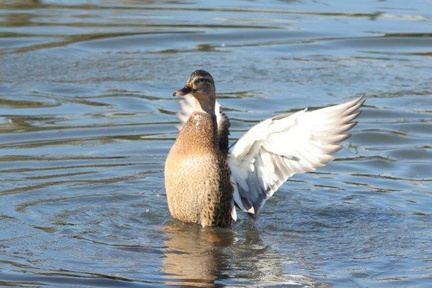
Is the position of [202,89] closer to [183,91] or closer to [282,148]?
[183,91]

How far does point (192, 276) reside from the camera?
745cm

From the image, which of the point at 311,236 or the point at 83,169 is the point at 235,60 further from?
the point at 311,236

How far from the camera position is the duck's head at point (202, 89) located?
28.7 feet

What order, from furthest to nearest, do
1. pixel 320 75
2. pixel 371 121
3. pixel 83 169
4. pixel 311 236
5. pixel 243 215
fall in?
1. pixel 320 75
2. pixel 371 121
3. pixel 83 169
4. pixel 243 215
5. pixel 311 236

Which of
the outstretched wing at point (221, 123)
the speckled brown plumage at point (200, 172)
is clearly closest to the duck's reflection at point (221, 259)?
the speckled brown plumage at point (200, 172)

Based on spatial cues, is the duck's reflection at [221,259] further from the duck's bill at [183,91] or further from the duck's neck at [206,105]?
the duck's bill at [183,91]

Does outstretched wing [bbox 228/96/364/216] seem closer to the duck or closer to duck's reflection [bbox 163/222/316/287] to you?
the duck

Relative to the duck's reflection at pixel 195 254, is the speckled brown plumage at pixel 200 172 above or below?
above

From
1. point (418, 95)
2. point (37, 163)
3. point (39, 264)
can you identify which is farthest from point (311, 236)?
point (418, 95)

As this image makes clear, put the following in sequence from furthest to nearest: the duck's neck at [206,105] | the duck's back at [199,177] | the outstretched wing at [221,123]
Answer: the outstretched wing at [221,123]
the duck's neck at [206,105]
the duck's back at [199,177]

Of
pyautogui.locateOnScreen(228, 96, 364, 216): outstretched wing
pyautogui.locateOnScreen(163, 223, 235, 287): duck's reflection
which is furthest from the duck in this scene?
pyautogui.locateOnScreen(163, 223, 235, 287): duck's reflection

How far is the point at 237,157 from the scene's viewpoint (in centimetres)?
870

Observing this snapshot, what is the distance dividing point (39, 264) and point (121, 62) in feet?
18.3

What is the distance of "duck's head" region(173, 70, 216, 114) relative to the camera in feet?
28.7
